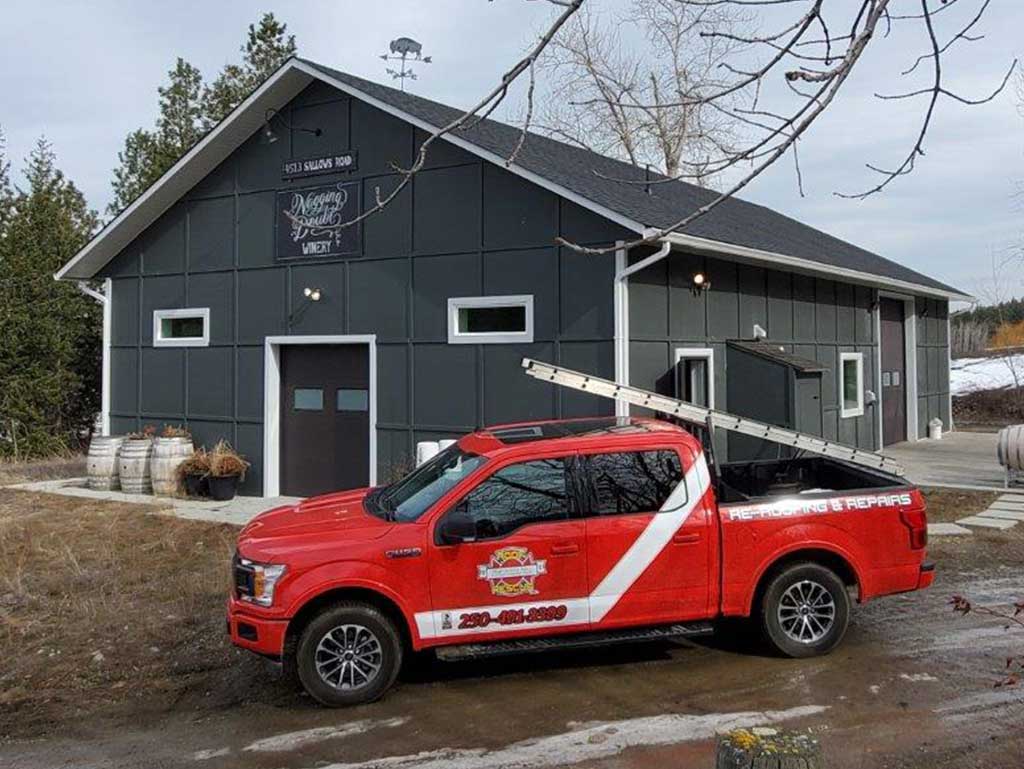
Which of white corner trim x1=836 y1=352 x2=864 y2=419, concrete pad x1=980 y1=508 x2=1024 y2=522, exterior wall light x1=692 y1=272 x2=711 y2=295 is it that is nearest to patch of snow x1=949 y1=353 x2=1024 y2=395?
white corner trim x1=836 y1=352 x2=864 y2=419

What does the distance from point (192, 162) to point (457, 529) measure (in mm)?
10369

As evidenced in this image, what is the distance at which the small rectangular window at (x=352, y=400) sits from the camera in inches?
496

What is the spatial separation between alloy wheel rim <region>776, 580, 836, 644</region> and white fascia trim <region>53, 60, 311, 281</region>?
32.4ft

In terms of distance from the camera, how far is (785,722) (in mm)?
4875

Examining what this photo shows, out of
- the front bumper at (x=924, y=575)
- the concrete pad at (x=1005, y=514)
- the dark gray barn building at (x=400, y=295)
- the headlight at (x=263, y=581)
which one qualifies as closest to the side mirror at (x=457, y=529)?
the headlight at (x=263, y=581)

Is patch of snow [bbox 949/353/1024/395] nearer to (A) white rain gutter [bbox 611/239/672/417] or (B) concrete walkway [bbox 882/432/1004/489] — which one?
(B) concrete walkway [bbox 882/432/1004/489]

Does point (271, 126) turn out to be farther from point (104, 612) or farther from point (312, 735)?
point (312, 735)

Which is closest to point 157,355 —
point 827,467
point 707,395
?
point 707,395

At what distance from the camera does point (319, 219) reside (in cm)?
1305

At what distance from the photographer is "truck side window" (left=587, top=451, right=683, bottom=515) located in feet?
18.4

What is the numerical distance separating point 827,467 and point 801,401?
14.6ft

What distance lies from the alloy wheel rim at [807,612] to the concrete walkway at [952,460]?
7.13 meters

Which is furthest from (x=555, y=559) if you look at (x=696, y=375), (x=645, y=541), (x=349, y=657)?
(x=696, y=375)

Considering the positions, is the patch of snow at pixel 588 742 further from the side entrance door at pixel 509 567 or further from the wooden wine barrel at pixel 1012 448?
the wooden wine barrel at pixel 1012 448
